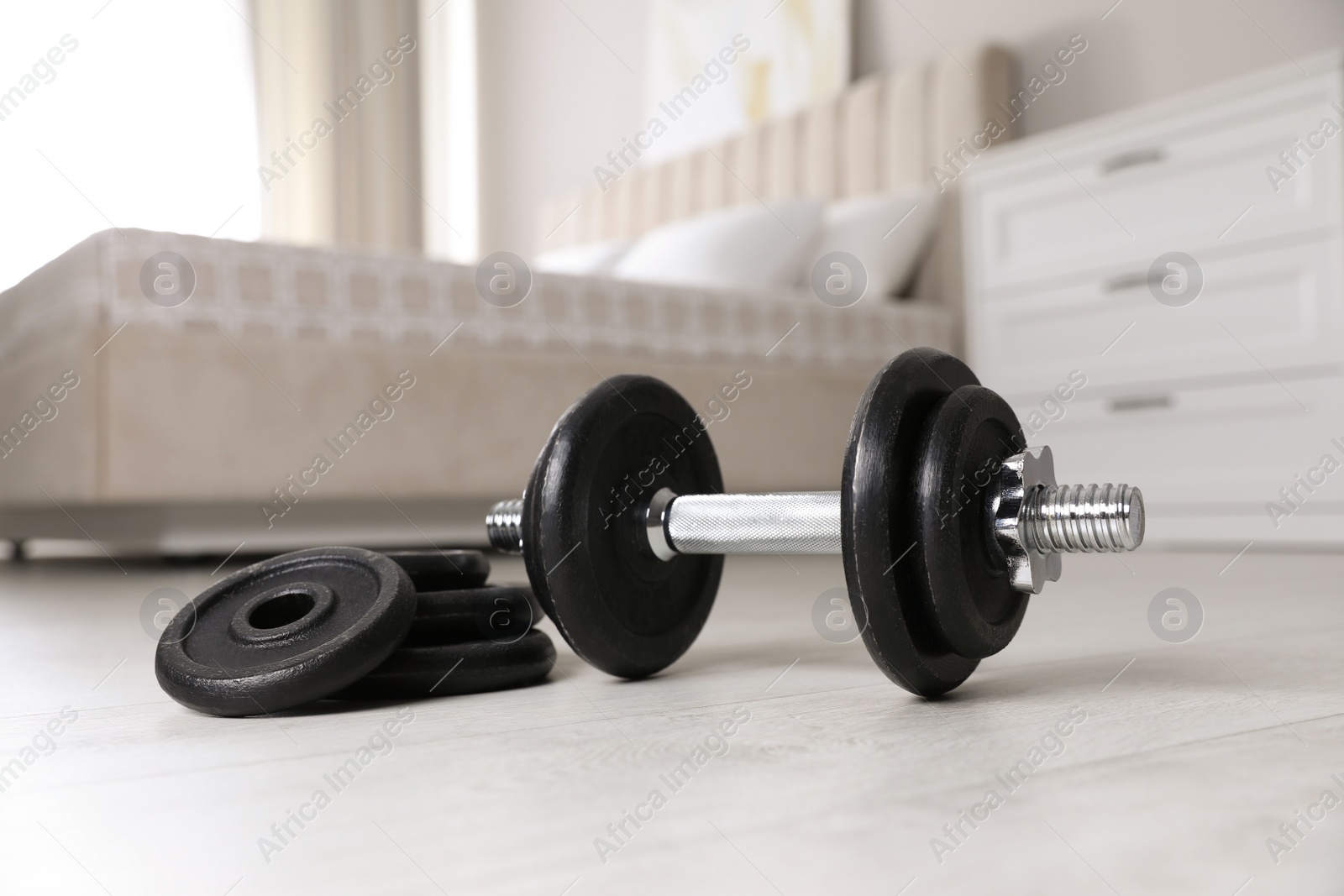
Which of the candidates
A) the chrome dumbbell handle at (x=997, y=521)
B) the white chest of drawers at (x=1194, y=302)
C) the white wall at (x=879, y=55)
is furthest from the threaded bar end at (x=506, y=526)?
the white wall at (x=879, y=55)

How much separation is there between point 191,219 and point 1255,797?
5.52 metres

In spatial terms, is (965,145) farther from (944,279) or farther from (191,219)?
(191,219)

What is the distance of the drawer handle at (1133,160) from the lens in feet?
8.95

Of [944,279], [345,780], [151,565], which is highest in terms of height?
[345,780]

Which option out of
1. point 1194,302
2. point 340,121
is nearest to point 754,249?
point 1194,302

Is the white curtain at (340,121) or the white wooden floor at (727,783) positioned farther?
the white curtain at (340,121)

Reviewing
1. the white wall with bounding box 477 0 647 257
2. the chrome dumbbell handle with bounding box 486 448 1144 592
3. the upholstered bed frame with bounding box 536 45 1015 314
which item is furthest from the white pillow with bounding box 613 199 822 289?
the chrome dumbbell handle with bounding box 486 448 1144 592

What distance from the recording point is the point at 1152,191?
275 centimetres

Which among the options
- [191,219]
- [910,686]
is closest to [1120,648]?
[910,686]

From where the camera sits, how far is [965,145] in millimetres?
3443

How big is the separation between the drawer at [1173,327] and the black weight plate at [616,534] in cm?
192

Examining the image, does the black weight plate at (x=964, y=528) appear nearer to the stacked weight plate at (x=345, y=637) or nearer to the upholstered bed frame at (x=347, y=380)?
the stacked weight plate at (x=345, y=637)

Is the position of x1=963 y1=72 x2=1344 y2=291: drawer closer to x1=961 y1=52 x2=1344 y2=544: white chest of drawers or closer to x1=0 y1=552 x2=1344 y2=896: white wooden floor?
x1=961 y1=52 x2=1344 y2=544: white chest of drawers

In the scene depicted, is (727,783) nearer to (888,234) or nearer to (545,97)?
(888,234)
